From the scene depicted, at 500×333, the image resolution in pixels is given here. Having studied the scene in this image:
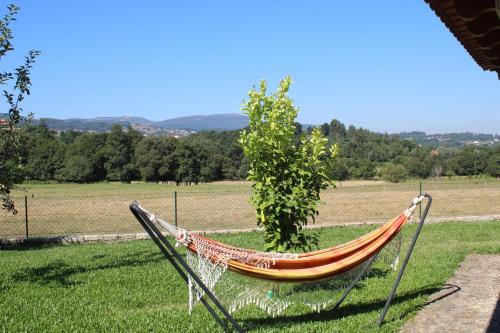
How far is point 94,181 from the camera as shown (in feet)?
188

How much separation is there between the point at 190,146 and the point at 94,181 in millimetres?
12030

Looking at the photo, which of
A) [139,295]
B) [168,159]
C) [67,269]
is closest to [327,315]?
[139,295]

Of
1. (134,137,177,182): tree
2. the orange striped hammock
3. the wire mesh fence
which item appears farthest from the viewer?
(134,137,177,182): tree

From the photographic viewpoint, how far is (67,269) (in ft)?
26.1

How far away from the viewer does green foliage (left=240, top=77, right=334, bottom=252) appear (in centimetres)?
594

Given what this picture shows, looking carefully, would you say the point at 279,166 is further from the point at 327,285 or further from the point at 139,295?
the point at 139,295

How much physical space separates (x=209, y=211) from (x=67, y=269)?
14.0 metres

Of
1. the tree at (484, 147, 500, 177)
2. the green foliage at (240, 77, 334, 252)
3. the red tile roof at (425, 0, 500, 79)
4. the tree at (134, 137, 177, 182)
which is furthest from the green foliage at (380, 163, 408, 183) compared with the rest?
the red tile roof at (425, 0, 500, 79)

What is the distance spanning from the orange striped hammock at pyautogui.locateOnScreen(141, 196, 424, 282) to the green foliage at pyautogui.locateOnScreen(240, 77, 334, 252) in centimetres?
109

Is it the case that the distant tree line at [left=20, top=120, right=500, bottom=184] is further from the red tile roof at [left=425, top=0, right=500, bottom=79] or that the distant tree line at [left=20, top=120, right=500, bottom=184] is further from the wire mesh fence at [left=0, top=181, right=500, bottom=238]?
the red tile roof at [left=425, top=0, right=500, bottom=79]

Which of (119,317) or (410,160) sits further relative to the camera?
(410,160)

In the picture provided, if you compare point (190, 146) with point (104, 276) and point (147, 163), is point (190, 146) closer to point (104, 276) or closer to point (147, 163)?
point (147, 163)

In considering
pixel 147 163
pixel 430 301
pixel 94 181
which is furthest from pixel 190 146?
pixel 430 301

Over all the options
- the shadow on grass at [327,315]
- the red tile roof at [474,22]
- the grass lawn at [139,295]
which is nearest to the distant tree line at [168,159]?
the grass lawn at [139,295]
